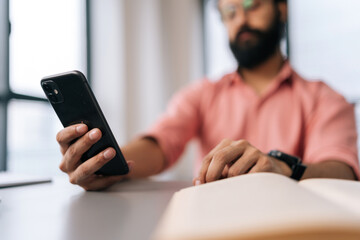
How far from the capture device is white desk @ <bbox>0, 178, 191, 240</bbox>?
27cm

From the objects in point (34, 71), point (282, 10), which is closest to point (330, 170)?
point (282, 10)

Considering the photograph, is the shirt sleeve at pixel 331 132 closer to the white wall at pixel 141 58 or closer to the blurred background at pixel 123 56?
the blurred background at pixel 123 56

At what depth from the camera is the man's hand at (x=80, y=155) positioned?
46cm

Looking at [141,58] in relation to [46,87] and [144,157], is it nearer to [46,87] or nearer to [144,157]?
[144,157]

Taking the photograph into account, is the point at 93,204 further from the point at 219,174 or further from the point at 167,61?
the point at 167,61

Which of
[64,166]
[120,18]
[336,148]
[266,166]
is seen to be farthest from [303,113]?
[120,18]

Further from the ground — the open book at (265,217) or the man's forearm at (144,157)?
the open book at (265,217)

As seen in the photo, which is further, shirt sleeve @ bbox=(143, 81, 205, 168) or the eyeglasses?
the eyeglasses

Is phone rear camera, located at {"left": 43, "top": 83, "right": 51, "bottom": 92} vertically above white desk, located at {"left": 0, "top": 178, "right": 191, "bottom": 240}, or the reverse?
phone rear camera, located at {"left": 43, "top": 83, "right": 51, "bottom": 92}

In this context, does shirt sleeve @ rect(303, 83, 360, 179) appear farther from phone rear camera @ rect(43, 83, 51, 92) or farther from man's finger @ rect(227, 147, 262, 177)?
phone rear camera @ rect(43, 83, 51, 92)

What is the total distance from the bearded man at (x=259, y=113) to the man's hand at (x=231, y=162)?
19 centimetres

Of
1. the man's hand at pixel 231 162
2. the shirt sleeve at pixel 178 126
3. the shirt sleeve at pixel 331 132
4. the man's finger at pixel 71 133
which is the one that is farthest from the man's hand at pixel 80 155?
the shirt sleeve at pixel 331 132

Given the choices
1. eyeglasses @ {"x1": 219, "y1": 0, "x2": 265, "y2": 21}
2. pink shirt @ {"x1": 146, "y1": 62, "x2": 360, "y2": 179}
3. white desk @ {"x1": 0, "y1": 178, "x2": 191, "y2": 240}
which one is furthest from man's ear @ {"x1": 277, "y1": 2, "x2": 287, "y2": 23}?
white desk @ {"x1": 0, "y1": 178, "x2": 191, "y2": 240}

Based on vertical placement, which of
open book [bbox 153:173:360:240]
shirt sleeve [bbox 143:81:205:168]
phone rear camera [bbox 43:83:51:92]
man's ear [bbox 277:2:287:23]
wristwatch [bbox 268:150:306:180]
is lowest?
shirt sleeve [bbox 143:81:205:168]
